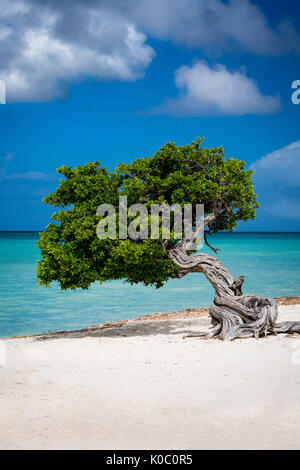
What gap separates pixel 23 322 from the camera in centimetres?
2412

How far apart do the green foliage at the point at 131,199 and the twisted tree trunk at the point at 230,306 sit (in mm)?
562

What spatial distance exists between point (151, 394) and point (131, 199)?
6.25 m

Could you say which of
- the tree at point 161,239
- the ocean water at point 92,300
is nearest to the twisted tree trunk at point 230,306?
the tree at point 161,239

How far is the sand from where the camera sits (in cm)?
702

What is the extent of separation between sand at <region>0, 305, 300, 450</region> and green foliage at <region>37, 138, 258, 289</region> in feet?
6.76

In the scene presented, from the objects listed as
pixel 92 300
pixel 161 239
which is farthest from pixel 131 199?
pixel 92 300

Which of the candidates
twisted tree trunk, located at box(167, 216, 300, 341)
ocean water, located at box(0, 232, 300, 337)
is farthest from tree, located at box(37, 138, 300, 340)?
ocean water, located at box(0, 232, 300, 337)

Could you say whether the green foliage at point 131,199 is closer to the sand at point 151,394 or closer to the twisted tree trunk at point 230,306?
the twisted tree trunk at point 230,306

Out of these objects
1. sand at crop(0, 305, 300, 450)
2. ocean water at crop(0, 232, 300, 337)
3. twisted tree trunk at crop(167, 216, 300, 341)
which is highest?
twisted tree trunk at crop(167, 216, 300, 341)

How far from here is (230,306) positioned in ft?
45.2

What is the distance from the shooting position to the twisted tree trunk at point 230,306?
1334 centimetres

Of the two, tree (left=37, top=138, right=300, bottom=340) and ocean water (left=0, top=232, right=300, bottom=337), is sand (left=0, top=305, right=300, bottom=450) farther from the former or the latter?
ocean water (left=0, top=232, right=300, bottom=337)

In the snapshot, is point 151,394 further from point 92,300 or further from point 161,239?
point 92,300
